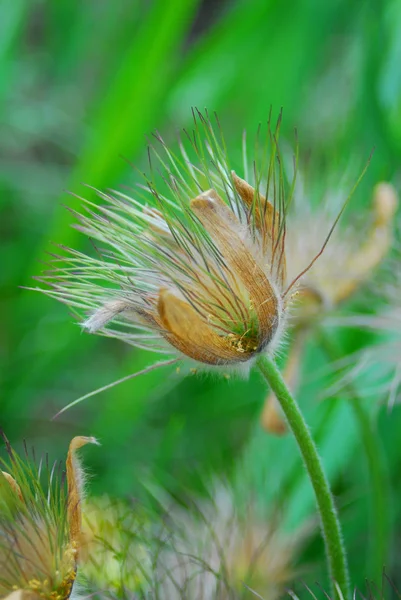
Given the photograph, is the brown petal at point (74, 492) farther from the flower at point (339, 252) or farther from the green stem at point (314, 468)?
the flower at point (339, 252)

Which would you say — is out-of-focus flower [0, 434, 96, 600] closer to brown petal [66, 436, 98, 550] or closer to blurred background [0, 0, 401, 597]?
brown petal [66, 436, 98, 550]

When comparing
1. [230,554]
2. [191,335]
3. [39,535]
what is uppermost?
[191,335]

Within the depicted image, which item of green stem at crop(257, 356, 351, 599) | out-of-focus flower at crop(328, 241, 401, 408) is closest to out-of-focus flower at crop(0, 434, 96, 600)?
green stem at crop(257, 356, 351, 599)

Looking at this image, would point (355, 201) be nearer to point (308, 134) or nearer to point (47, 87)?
point (308, 134)

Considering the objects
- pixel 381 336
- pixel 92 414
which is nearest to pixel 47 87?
pixel 92 414

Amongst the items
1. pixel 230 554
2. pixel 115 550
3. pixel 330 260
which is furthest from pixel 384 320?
pixel 115 550

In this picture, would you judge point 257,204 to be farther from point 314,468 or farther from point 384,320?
point 384,320

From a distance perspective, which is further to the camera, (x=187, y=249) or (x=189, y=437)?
(x=189, y=437)
